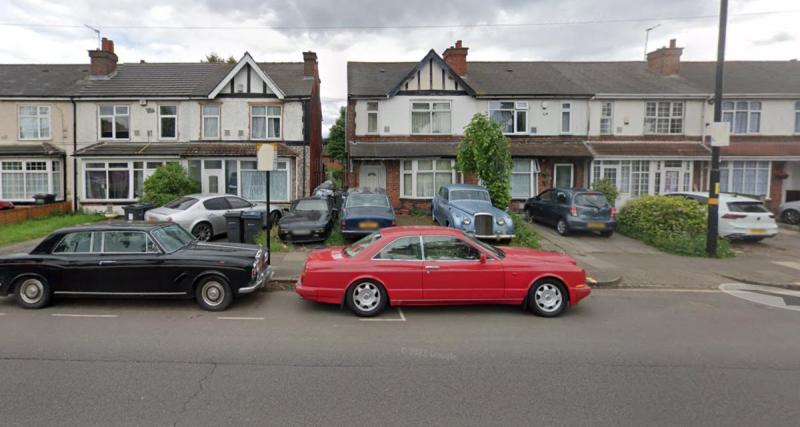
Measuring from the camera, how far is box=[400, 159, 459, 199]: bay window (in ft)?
61.1

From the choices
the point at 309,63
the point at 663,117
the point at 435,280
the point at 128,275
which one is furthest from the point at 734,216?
the point at 309,63

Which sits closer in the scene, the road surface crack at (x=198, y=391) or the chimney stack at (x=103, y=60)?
the road surface crack at (x=198, y=391)

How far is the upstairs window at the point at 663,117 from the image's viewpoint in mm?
19578

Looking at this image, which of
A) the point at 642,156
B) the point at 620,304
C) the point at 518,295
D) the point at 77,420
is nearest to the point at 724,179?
the point at 642,156

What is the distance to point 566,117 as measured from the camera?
19.5m

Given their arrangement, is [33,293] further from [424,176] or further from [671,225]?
[671,225]

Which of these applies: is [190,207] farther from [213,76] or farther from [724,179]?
[724,179]

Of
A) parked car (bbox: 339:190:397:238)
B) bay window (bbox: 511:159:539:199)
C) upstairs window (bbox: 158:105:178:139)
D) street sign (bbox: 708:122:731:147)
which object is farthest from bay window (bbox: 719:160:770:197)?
upstairs window (bbox: 158:105:178:139)

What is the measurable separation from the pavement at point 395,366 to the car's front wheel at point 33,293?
0.18 m

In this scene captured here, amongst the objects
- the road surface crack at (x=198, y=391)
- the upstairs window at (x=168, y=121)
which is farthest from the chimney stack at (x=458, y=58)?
the road surface crack at (x=198, y=391)

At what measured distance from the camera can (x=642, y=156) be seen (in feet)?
60.1

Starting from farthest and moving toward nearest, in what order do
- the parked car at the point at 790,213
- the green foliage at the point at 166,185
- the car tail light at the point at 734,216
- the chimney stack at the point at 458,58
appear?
the chimney stack at the point at 458,58, the parked car at the point at 790,213, the green foliage at the point at 166,185, the car tail light at the point at 734,216

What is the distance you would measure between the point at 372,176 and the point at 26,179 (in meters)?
14.9

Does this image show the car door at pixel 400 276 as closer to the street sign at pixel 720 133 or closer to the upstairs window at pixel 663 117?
the street sign at pixel 720 133
